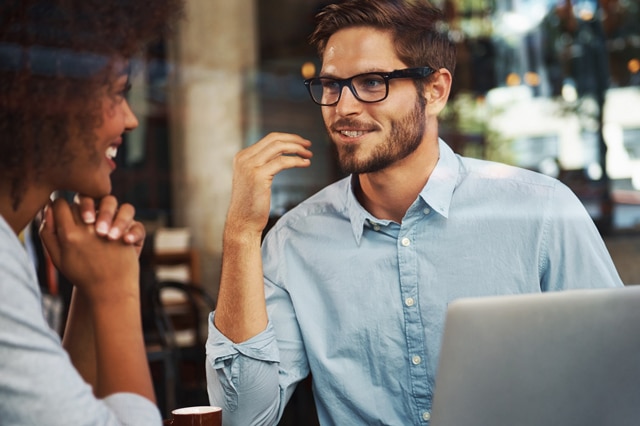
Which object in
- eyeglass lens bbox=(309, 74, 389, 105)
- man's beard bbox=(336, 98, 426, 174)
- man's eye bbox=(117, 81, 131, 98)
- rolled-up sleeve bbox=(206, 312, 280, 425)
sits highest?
eyeglass lens bbox=(309, 74, 389, 105)

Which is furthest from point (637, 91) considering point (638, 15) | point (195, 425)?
point (195, 425)

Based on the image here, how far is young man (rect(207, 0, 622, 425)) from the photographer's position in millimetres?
1358

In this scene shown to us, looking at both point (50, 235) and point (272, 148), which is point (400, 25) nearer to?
point (272, 148)

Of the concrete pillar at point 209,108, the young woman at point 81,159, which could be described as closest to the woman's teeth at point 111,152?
the young woman at point 81,159

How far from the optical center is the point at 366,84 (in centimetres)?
142

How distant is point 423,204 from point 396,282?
0.15 metres

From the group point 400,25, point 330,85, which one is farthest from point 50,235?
point 400,25

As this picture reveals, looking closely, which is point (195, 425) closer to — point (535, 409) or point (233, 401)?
point (233, 401)

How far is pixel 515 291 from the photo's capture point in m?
1.39

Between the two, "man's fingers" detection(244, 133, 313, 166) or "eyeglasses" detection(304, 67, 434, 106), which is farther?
"eyeglasses" detection(304, 67, 434, 106)

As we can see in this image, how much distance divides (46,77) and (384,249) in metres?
0.74

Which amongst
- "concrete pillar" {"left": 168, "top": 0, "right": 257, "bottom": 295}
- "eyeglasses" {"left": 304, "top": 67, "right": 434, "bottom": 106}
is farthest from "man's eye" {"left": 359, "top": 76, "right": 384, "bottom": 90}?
"concrete pillar" {"left": 168, "top": 0, "right": 257, "bottom": 295}

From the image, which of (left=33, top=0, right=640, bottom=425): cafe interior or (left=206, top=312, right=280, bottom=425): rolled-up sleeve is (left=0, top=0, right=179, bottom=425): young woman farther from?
(left=33, top=0, right=640, bottom=425): cafe interior

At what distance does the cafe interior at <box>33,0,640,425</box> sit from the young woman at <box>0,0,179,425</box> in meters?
2.46
